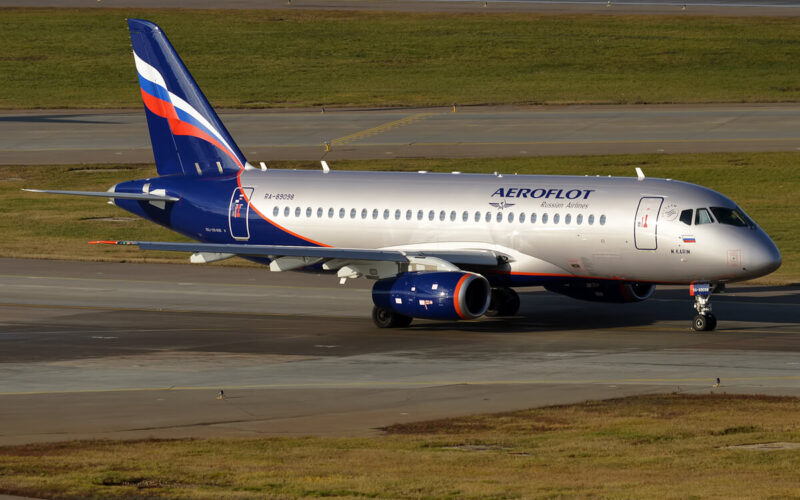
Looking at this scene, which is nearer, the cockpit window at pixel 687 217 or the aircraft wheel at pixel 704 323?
the cockpit window at pixel 687 217

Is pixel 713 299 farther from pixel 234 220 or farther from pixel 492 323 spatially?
pixel 234 220

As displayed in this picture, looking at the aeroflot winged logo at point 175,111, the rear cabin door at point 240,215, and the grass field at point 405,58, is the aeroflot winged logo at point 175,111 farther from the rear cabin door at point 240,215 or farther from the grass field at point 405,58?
the grass field at point 405,58

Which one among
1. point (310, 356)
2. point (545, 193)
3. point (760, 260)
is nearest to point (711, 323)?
point (760, 260)

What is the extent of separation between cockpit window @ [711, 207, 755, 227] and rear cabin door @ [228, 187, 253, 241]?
52.7 feet

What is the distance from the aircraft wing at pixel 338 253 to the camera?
42.7 meters

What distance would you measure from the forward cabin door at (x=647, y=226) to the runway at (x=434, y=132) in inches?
1572

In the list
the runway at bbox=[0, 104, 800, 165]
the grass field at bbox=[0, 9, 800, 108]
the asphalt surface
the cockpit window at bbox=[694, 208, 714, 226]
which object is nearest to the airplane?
the cockpit window at bbox=[694, 208, 714, 226]

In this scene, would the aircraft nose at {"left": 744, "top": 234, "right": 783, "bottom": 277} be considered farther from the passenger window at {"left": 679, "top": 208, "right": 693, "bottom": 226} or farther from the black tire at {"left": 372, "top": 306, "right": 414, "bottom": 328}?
the black tire at {"left": 372, "top": 306, "right": 414, "bottom": 328}

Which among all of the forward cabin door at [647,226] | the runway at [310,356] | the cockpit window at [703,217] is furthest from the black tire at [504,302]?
the cockpit window at [703,217]

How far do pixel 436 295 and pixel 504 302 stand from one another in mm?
6254

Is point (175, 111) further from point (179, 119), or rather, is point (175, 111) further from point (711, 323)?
point (711, 323)

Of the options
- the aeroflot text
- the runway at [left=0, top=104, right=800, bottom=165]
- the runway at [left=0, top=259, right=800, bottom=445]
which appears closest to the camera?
the runway at [left=0, top=259, right=800, bottom=445]

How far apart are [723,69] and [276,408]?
8866 cm

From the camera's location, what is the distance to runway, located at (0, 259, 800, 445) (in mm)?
29656
